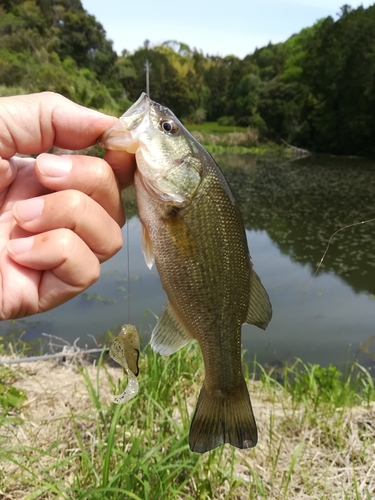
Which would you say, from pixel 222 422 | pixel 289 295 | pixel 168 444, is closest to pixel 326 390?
pixel 168 444

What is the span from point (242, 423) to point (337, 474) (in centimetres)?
177

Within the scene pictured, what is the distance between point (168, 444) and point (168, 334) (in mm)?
1609

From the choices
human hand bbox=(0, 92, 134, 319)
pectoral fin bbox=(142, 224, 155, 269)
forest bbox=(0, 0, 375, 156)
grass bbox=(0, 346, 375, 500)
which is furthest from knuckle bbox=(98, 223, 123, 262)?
forest bbox=(0, 0, 375, 156)

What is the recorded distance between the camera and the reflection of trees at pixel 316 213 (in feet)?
32.1

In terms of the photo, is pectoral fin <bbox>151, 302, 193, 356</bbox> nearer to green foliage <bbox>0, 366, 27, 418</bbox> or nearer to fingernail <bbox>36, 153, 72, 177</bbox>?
fingernail <bbox>36, 153, 72, 177</bbox>

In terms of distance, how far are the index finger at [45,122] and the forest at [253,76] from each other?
79.4 feet

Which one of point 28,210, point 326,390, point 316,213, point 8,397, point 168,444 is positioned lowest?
point 316,213

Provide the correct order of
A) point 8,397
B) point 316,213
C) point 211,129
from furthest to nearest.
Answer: point 211,129 → point 316,213 → point 8,397

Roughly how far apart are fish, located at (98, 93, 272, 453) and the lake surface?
0.52m

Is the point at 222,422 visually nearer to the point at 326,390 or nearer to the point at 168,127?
the point at 168,127

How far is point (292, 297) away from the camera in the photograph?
745cm

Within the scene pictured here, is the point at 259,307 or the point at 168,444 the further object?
the point at 168,444

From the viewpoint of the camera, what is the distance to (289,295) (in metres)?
7.53

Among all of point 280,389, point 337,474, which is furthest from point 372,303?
point 337,474
